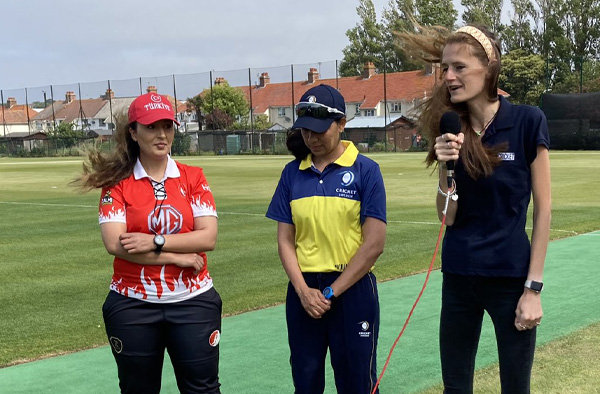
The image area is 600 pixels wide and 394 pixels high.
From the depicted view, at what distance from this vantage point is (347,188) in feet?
12.1

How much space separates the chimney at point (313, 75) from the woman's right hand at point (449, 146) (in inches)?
2449

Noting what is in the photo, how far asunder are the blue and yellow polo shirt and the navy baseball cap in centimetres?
21

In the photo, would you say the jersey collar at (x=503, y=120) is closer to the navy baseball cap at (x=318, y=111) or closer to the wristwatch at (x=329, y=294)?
the navy baseball cap at (x=318, y=111)

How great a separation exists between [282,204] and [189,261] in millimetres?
565

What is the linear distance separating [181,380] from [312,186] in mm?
1256

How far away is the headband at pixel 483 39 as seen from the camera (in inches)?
131

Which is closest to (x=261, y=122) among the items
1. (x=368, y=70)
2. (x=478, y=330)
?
(x=368, y=70)

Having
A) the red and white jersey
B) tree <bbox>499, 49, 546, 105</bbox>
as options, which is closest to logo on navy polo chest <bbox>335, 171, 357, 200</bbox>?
the red and white jersey

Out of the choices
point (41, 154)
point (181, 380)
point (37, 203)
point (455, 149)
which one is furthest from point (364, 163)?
point (41, 154)

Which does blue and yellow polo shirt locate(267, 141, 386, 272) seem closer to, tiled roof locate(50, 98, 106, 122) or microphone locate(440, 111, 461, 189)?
microphone locate(440, 111, 461, 189)

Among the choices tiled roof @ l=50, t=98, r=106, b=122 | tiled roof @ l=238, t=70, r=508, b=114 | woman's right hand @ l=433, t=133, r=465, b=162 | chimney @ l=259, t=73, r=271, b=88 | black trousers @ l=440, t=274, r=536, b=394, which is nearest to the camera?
woman's right hand @ l=433, t=133, r=465, b=162

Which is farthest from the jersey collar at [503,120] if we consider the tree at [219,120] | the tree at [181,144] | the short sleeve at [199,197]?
the tree at [219,120]

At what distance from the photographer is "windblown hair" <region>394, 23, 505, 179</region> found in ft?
10.8

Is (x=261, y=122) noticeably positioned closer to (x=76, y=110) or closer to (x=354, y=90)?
(x=354, y=90)
